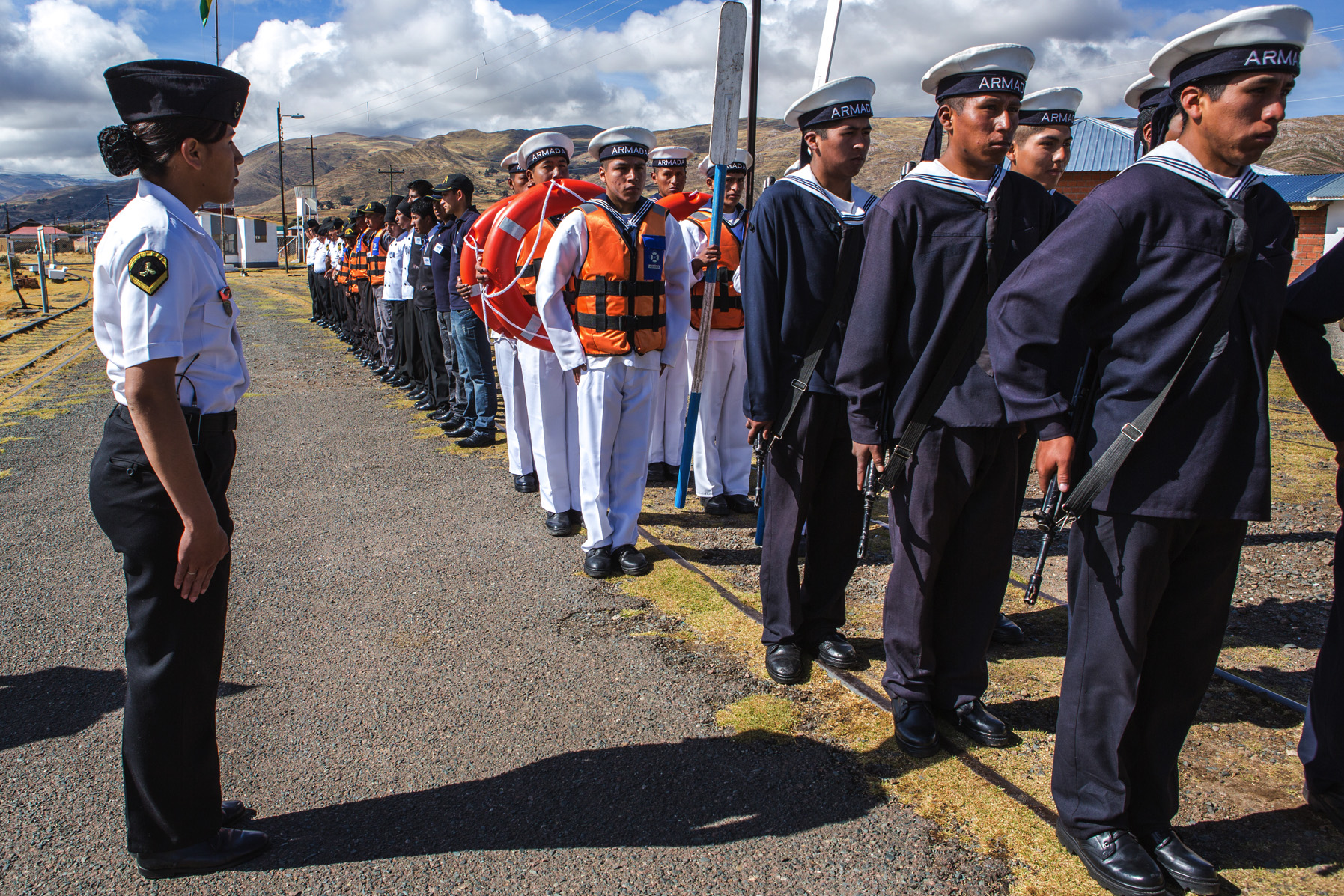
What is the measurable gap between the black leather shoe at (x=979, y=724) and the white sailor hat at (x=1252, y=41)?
6.78ft

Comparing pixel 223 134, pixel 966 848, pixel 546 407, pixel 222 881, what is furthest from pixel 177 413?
pixel 546 407

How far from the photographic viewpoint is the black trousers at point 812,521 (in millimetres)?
3393

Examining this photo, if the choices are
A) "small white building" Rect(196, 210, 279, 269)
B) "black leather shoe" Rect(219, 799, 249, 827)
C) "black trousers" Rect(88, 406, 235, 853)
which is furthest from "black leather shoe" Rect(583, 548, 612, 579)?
"small white building" Rect(196, 210, 279, 269)

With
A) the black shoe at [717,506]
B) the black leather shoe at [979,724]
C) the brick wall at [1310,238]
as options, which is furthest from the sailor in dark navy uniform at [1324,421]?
the brick wall at [1310,238]

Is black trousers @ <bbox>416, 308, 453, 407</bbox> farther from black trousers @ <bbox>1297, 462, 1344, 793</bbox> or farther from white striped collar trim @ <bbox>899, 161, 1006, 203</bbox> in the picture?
black trousers @ <bbox>1297, 462, 1344, 793</bbox>

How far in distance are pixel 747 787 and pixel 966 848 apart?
0.68 metres

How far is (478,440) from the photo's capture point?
7.74 meters

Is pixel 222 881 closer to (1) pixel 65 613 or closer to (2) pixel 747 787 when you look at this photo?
(2) pixel 747 787

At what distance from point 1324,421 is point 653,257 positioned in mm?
3049

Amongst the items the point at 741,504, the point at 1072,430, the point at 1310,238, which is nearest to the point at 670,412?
the point at 741,504

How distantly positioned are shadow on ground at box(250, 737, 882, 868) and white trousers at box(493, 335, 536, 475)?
12.0ft

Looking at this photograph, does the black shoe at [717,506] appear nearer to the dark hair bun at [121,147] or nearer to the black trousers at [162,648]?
the black trousers at [162,648]

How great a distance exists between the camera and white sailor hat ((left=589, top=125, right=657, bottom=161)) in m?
4.46

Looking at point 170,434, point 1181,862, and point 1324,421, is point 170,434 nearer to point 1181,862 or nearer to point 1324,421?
point 1181,862
